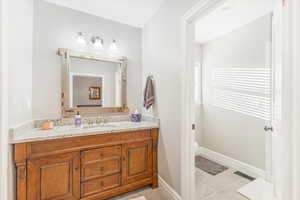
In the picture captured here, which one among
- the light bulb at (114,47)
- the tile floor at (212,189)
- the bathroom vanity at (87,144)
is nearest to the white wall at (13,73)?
the bathroom vanity at (87,144)

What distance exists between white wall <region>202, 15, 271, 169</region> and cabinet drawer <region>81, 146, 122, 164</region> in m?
2.13

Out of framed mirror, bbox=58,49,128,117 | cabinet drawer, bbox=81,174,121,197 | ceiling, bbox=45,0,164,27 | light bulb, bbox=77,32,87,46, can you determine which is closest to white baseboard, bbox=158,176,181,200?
cabinet drawer, bbox=81,174,121,197

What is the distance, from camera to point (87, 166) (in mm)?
1651

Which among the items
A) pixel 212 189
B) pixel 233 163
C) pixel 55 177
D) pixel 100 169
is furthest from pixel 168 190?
pixel 233 163

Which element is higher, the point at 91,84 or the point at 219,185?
the point at 91,84

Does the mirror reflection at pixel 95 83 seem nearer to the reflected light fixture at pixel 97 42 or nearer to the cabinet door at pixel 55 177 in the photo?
the reflected light fixture at pixel 97 42

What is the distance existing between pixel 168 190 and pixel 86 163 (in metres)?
1.12

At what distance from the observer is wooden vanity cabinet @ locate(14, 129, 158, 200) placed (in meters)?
1.38

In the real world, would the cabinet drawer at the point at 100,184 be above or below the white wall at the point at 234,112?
below

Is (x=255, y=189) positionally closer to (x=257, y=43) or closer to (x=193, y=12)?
(x=257, y=43)

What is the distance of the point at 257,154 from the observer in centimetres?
227

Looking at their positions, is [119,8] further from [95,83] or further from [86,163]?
[86,163]

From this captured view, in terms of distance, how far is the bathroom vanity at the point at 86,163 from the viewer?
4.51 feet

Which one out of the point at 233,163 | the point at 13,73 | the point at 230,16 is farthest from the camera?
the point at 233,163
